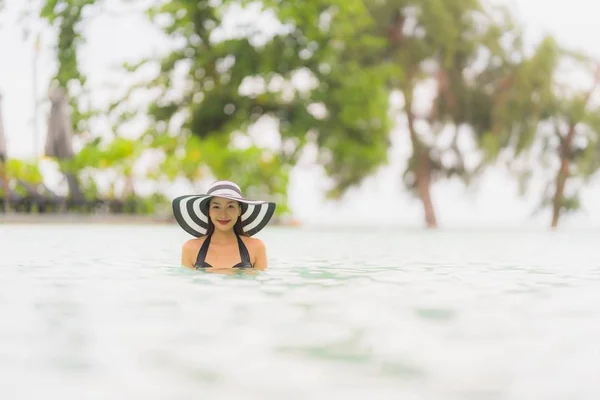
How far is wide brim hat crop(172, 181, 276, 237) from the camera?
7.47m

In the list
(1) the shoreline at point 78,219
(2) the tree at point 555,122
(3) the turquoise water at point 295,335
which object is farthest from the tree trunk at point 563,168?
(3) the turquoise water at point 295,335

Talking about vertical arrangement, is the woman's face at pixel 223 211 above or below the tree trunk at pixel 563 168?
below

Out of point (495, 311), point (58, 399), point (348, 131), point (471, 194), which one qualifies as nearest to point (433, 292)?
point (495, 311)

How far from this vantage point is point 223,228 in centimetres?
776

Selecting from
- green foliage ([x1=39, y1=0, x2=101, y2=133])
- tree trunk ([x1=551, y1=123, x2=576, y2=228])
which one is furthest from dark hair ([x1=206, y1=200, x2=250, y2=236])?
tree trunk ([x1=551, y1=123, x2=576, y2=228])

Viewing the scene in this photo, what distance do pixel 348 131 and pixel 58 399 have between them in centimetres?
2808

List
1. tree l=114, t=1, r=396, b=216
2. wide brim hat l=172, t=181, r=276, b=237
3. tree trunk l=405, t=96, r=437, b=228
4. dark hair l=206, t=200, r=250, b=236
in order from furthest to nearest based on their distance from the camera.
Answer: tree trunk l=405, t=96, r=437, b=228 → tree l=114, t=1, r=396, b=216 → dark hair l=206, t=200, r=250, b=236 → wide brim hat l=172, t=181, r=276, b=237

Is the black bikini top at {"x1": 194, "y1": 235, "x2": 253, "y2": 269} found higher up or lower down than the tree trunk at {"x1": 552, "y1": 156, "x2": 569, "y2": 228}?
lower down

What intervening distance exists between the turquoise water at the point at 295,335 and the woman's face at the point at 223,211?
453 millimetres

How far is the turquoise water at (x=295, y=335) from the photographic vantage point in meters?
3.28

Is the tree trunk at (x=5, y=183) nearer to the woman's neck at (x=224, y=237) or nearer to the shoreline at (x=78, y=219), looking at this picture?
the shoreline at (x=78, y=219)

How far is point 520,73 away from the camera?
3309 centimetres

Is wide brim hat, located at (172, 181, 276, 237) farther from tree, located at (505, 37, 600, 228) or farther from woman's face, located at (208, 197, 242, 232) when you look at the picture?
tree, located at (505, 37, 600, 228)

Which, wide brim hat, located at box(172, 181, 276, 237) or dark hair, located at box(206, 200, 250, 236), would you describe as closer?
wide brim hat, located at box(172, 181, 276, 237)
